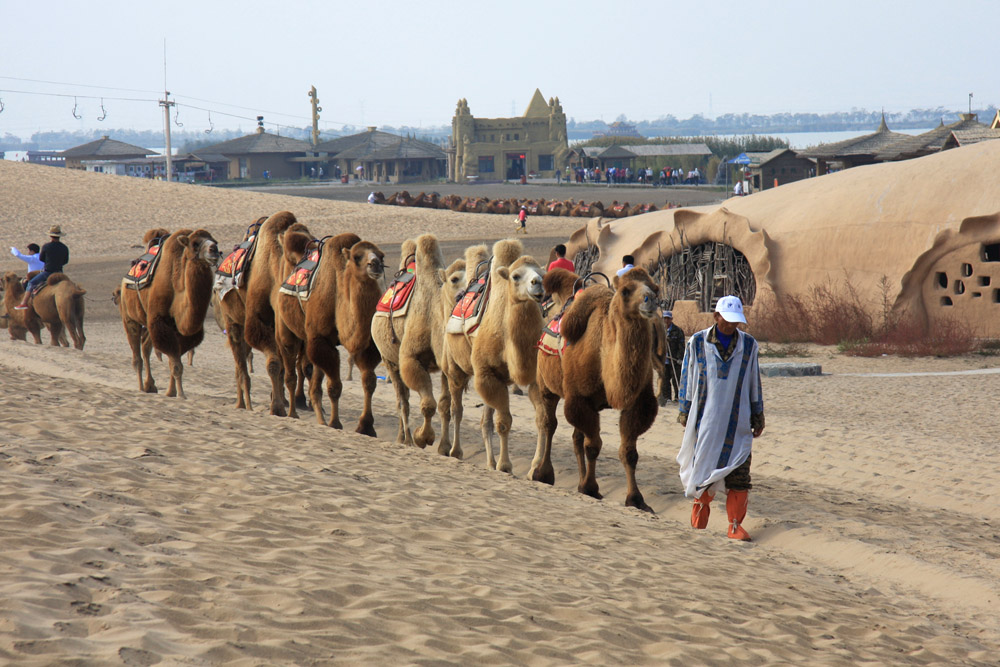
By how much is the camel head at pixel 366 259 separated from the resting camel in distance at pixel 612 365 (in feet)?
8.10

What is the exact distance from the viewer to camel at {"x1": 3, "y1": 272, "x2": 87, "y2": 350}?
58.3ft

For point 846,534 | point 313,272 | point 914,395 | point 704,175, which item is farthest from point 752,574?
point 704,175

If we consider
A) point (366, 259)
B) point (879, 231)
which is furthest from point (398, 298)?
point (879, 231)

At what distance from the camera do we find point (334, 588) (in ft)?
15.5

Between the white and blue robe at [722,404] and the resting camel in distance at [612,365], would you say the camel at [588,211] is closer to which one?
the resting camel in distance at [612,365]

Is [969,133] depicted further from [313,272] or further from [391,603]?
[391,603]

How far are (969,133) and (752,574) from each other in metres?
33.9

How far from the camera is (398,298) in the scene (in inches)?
394

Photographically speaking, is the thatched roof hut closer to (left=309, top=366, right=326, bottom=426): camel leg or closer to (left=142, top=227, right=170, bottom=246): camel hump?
(left=142, top=227, right=170, bottom=246): camel hump

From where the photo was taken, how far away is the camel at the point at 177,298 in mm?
11773

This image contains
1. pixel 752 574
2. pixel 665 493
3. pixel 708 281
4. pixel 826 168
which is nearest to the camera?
pixel 752 574

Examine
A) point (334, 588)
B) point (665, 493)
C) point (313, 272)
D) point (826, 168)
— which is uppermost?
point (826, 168)

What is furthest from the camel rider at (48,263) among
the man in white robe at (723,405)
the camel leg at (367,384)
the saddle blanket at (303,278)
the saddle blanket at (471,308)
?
the man in white robe at (723,405)

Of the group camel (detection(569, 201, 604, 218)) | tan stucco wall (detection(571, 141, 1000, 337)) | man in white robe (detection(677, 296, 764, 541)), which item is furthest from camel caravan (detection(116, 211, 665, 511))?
camel (detection(569, 201, 604, 218))
